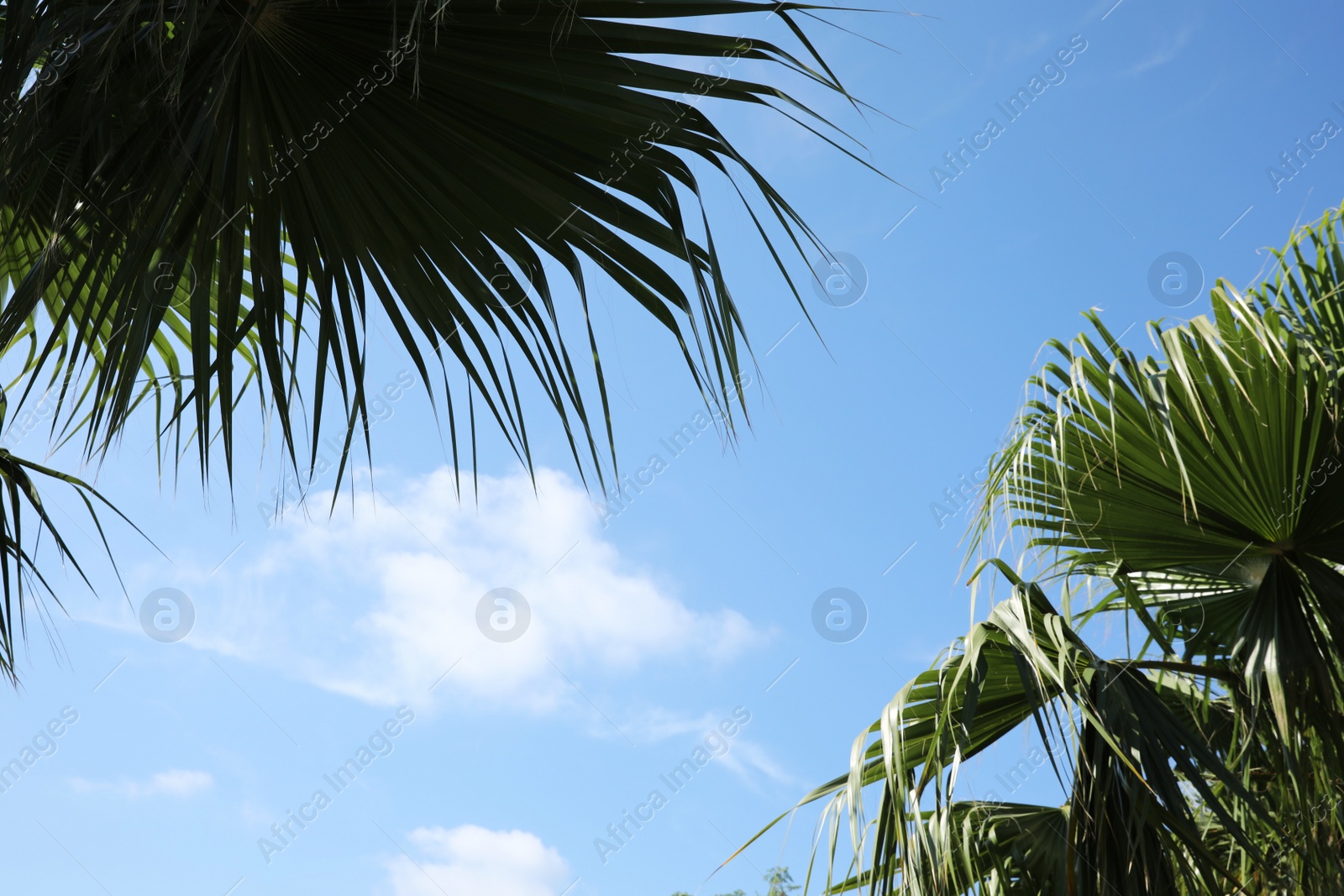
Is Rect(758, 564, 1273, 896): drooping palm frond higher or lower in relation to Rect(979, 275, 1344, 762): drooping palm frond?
lower

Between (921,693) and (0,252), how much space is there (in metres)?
2.53

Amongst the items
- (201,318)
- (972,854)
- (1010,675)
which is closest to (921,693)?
(1010,675)

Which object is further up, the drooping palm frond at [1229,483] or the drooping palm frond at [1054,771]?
the drooping palm frond at [1229,483]

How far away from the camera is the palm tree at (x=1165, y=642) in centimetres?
261

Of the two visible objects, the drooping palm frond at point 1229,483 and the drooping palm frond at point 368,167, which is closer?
the drooping palm frond at point 368,167

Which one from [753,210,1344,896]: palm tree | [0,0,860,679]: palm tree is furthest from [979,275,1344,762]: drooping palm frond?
[0,0,860,679]: palm tree

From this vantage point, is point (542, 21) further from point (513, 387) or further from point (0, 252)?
point (0, 252)

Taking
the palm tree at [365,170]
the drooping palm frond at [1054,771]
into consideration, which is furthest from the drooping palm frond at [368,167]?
the drooping palm frond at [1054,771]

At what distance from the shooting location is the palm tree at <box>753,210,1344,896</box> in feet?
8.55

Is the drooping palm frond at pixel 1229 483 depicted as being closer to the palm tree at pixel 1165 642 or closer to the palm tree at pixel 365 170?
the palm tree at pixel 1165 642

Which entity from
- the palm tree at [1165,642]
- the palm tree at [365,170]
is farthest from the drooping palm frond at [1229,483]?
the palm tree at [365,170]

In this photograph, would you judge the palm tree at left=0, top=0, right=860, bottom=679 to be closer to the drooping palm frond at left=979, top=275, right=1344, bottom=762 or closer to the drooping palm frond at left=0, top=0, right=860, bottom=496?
the drooping palm frond at left=0, top=0, right=860, bottom=496

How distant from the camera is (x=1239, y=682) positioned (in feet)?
9.52

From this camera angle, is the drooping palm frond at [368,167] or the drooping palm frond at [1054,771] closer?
the drooping palm frond at [368,167]
